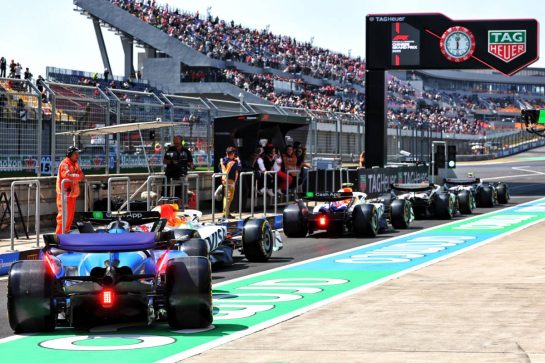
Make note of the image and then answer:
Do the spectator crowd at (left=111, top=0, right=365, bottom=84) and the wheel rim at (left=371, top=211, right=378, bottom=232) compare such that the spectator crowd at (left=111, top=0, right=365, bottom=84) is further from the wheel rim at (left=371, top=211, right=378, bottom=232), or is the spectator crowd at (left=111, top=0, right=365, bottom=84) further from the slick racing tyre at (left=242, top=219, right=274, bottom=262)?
the slick racing tyre at (left=242, top=219, right=274, bottom=262)

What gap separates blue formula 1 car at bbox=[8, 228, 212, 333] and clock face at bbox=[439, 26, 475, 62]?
29.5 meters

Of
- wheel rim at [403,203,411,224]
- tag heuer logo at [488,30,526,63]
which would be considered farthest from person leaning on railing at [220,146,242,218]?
tag heuer logo at [488,30,526,63]

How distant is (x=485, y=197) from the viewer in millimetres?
32938

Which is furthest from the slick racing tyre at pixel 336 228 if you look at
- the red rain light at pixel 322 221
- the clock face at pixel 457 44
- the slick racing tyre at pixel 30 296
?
the clock face at pixel 457 44

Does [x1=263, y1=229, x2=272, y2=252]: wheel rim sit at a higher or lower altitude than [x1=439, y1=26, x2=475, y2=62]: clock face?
lower

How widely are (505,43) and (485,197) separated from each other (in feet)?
24.3

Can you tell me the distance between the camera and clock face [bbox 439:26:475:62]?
38.0m

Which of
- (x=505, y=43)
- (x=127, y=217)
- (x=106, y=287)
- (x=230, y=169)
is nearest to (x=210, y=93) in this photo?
(x=505, y=43)

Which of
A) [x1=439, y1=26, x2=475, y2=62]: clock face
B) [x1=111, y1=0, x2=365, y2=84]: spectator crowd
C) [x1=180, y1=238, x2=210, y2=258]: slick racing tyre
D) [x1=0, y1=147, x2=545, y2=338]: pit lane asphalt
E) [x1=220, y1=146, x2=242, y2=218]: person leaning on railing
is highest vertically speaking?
[x1=111, y1=0, x2=365, y2=84]: spectator crowd

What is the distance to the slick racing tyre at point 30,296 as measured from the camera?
9273 millimetres

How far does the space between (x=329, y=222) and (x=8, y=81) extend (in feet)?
21.8

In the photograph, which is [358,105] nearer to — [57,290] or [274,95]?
[274,95]

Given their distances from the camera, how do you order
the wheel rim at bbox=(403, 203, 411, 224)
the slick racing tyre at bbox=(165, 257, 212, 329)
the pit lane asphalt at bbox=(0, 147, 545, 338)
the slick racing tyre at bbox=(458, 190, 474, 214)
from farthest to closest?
1. the slick racing tyre at bbox=(458, 190, 474, 214)
2. the wheel rim at bbox=(403, 203, 411, 224)
3. the pit lane asphalt at bbox=(0, 147, 545, 338)
4. the slick racing tyre at bbox=(165, 257, 212, 329)

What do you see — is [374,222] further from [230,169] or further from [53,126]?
[53,126]
